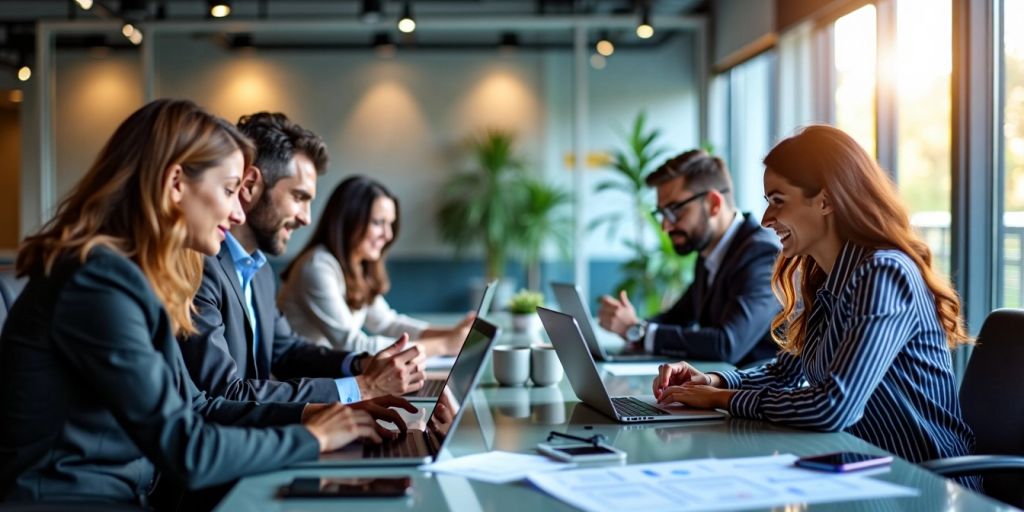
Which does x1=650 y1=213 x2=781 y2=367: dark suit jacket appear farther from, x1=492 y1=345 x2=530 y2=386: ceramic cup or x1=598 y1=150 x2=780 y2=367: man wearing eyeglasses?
x1=492 y1=345 x2=530 y2=386: ceramic cup

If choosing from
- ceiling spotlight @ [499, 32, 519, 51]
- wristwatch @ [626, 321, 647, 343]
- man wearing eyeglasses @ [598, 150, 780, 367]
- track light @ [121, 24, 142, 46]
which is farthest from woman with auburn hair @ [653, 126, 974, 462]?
track light @ [121, 24, 142, 46]

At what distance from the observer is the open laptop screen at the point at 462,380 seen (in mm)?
1624

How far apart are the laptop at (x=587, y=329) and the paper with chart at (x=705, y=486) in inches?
56.5

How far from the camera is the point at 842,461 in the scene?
1.56 meters

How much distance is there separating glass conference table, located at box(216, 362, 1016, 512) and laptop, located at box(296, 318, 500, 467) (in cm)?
3

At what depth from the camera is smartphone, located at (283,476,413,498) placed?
4.68 feet

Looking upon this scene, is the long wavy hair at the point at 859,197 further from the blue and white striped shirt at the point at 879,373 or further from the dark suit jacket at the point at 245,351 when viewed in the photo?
the dark suit jacket at the point at 245,351

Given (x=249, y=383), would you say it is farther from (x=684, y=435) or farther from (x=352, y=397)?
(x=684, y=435)

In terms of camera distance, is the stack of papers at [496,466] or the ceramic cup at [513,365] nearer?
the stack of papers at [496,466]

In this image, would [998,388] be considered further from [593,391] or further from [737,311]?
[737,311]

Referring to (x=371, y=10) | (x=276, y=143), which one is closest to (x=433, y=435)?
(x=276, y=143)

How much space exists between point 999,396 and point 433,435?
1.21m

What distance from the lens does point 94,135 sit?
307 inches

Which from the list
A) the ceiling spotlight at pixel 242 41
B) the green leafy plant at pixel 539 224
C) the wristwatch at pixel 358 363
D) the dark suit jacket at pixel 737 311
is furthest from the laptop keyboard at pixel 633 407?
the ceiling spotlight at pixel 242 41
